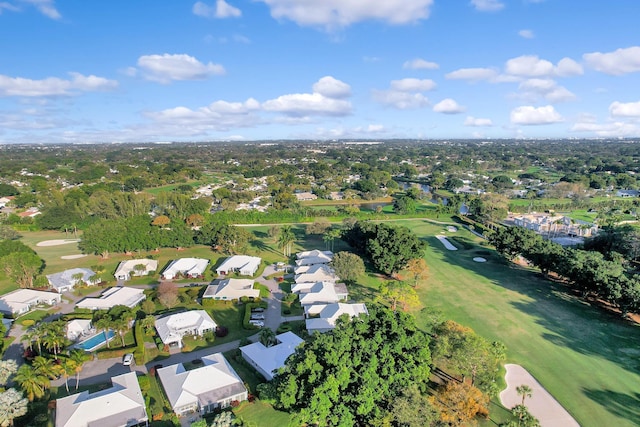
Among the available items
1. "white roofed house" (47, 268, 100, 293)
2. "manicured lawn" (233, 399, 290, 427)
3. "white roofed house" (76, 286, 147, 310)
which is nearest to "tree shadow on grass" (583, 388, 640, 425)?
"manicured lawn" (233, 399, 290, 427)

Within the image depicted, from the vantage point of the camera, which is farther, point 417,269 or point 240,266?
point 240,266

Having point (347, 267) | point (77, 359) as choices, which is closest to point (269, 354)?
point (77, 359)

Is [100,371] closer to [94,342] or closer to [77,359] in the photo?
[77,359]

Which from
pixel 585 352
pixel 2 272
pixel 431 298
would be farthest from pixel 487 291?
pixel 2 272

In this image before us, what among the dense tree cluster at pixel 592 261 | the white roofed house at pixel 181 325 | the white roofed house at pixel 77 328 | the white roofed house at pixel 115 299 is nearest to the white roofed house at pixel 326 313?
the white roofed house at pixel 181 325

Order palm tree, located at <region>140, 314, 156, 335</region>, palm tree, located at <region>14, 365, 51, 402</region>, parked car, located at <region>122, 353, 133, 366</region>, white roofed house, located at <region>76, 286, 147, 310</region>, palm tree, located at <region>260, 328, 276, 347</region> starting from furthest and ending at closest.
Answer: white roofed house, located at <region>76, 286, 147, 310</region>
palm tree, located at <region>140, 314, 156, 335</region>
palm tree, located at <region>260, 328, 276, 347</region>
parked car, located at <region>122, 353, 133, 366</region>
palm tree, located at <region>14, 365, 51, 402</region>

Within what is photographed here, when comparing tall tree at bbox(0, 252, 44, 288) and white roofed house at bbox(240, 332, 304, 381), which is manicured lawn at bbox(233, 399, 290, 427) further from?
tall tree at bbox(0, 252, 44, 288)
